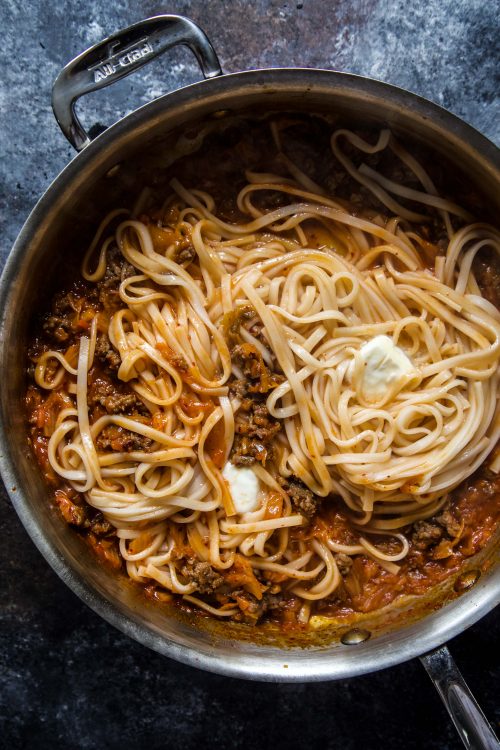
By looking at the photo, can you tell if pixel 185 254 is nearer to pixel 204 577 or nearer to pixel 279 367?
pixel 279 367

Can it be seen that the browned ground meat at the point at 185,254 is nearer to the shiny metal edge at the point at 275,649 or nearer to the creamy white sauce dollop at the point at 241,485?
the shiny metal edge at the point at 275,649

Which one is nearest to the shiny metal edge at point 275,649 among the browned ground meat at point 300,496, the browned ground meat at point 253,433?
the browned ground meat at point 300,496

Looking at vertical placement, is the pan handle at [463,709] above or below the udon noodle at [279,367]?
below

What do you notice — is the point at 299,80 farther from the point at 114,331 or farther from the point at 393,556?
the point at 393,556

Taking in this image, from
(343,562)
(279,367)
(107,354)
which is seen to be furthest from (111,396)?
(343,562)

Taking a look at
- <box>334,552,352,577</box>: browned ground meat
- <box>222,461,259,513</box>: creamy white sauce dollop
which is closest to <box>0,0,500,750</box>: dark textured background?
<box>334,552,352,577</box>: browned ground meat
